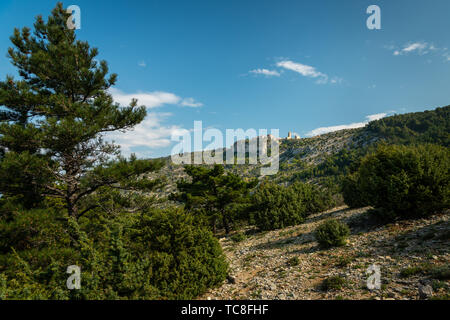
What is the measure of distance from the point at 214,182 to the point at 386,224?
37.9 feet

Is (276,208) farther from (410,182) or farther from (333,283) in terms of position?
(333,283)

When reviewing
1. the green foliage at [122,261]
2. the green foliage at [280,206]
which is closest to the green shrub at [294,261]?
the green foliage at [122,261]

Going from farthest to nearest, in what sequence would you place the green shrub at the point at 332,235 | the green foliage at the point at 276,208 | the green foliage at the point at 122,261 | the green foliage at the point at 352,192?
the green foliage at the point at 352,192 → the green foliage at the point at 276,208 → the green shrub at the point at 332,235 → the green foliage at the point at 122,261

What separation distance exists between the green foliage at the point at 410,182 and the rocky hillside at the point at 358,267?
59 cm

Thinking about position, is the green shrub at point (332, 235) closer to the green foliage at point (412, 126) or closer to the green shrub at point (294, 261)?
the green shrub at point (294, 261)

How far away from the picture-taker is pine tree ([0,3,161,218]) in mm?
7051

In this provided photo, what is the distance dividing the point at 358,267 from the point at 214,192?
42.1ft

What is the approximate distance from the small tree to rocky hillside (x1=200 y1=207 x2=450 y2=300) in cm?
819

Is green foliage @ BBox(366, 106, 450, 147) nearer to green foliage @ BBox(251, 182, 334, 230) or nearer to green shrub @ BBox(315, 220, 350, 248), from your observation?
green foliage @ BBox(251, 182, 334, 230)

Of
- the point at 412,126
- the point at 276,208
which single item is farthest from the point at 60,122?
the point at 412,126

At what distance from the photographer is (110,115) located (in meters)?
8.64

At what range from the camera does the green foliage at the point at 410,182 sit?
7676mm

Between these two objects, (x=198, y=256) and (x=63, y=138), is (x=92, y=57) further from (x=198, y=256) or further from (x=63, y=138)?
(x=198, y=256)
